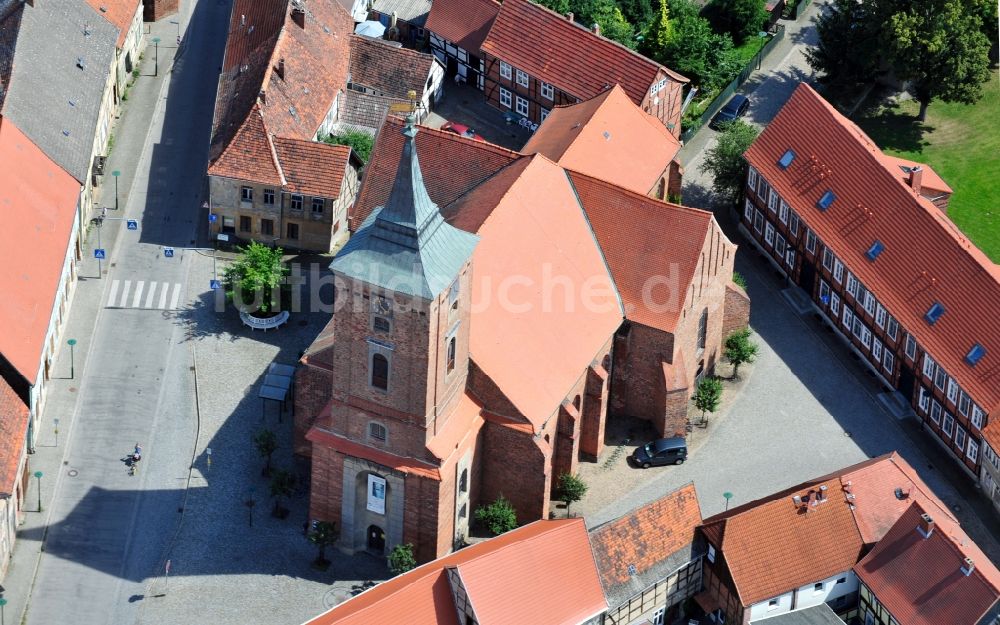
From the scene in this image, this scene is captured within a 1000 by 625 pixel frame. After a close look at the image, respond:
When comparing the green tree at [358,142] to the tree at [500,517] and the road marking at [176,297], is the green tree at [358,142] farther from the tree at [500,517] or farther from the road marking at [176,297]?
the tree at [500,517]

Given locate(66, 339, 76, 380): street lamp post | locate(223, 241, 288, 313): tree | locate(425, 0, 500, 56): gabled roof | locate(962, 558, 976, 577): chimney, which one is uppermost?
locate(425, 0, 500, 56): gabled roof

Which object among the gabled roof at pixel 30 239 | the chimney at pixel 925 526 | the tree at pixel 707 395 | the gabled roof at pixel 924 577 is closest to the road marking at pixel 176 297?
the gabled roof at pixel 30 239

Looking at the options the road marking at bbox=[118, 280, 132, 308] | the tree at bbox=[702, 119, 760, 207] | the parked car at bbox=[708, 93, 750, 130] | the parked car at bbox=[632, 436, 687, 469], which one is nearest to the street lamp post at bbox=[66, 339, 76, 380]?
the road marking at bbox=[118, 280, 132, 308]

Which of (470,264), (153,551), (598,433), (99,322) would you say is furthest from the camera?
(99,322)

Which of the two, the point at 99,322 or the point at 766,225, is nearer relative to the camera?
A: the point at 99,322

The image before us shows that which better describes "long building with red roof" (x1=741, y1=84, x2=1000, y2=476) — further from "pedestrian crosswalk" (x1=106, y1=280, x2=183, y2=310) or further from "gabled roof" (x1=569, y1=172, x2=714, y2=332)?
"pedestrian crosswalk" (x1=106, y1=280, x2=183, y2=310)

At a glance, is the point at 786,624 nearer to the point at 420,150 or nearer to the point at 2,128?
the point at 420,150

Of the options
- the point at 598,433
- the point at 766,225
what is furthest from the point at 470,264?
the point at 766,225
